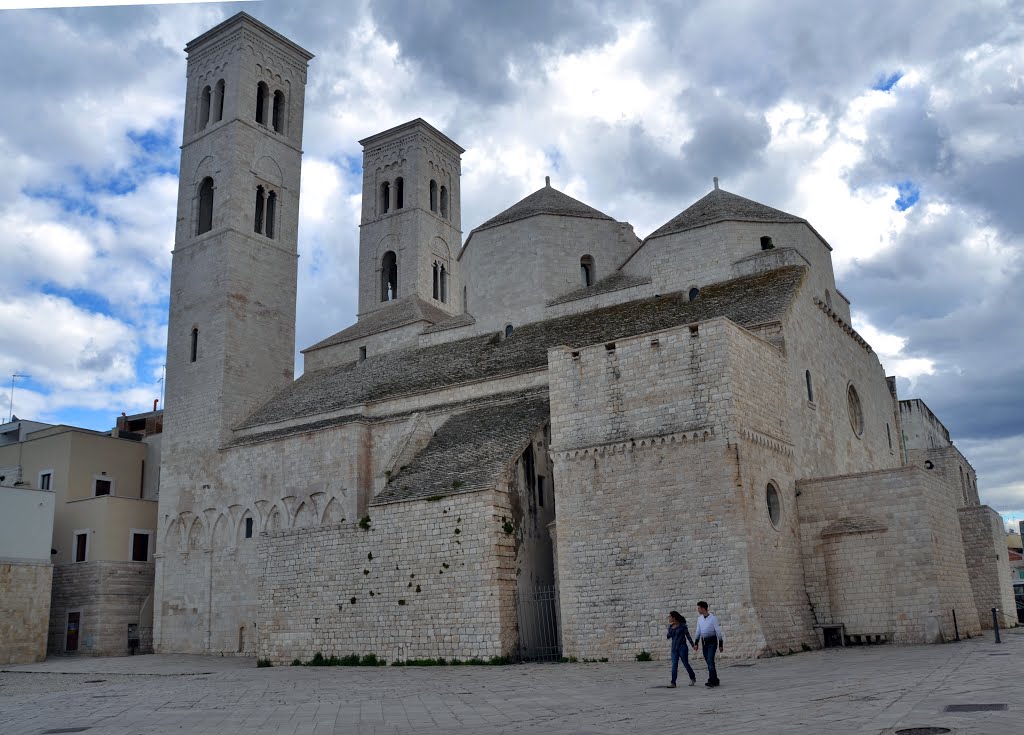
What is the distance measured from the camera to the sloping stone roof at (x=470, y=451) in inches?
809

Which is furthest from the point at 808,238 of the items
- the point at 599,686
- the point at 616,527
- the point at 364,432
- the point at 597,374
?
the point at 599,686

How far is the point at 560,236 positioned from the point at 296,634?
50.7 feet

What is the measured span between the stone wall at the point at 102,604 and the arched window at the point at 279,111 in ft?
60.5

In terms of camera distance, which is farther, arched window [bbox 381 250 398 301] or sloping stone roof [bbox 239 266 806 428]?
arched window [bbox 381 250 398 301]

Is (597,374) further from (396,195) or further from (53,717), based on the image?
(396,195)

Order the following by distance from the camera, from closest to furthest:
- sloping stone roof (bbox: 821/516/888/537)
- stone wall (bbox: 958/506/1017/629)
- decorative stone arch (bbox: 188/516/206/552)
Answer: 1. sloping stone roof (bbox: 821/516/888/537)
2. stone wall (bbox: 958/506/1017/629)
3. decorative stone arch (bbox: 188/516/206/552)

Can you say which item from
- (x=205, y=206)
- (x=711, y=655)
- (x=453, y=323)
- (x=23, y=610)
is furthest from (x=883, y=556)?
(x=205, y=206)

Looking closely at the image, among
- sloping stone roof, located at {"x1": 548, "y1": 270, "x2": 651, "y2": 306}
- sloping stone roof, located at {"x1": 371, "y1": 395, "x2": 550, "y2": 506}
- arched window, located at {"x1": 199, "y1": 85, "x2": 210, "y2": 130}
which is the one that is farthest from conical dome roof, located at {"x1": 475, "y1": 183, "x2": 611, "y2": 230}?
arched window, located at {"x1": 199, "y1": 85, "x2": 210, "y2": 130}

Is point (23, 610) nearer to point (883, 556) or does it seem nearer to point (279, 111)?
point (279, 111)

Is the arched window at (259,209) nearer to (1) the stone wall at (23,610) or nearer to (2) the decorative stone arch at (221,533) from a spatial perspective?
(2) the decorative stone arch at (221,533)

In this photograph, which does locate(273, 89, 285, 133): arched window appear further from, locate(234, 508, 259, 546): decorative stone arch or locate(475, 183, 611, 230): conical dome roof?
locate(234, 508, 259, 546): decorative stone arch

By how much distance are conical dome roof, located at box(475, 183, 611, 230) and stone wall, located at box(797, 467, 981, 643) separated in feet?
45.8

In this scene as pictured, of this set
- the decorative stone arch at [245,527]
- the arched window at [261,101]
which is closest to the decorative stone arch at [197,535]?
the decorative stone arch at [245,527]

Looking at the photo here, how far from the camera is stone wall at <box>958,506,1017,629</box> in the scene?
25.0 meters
